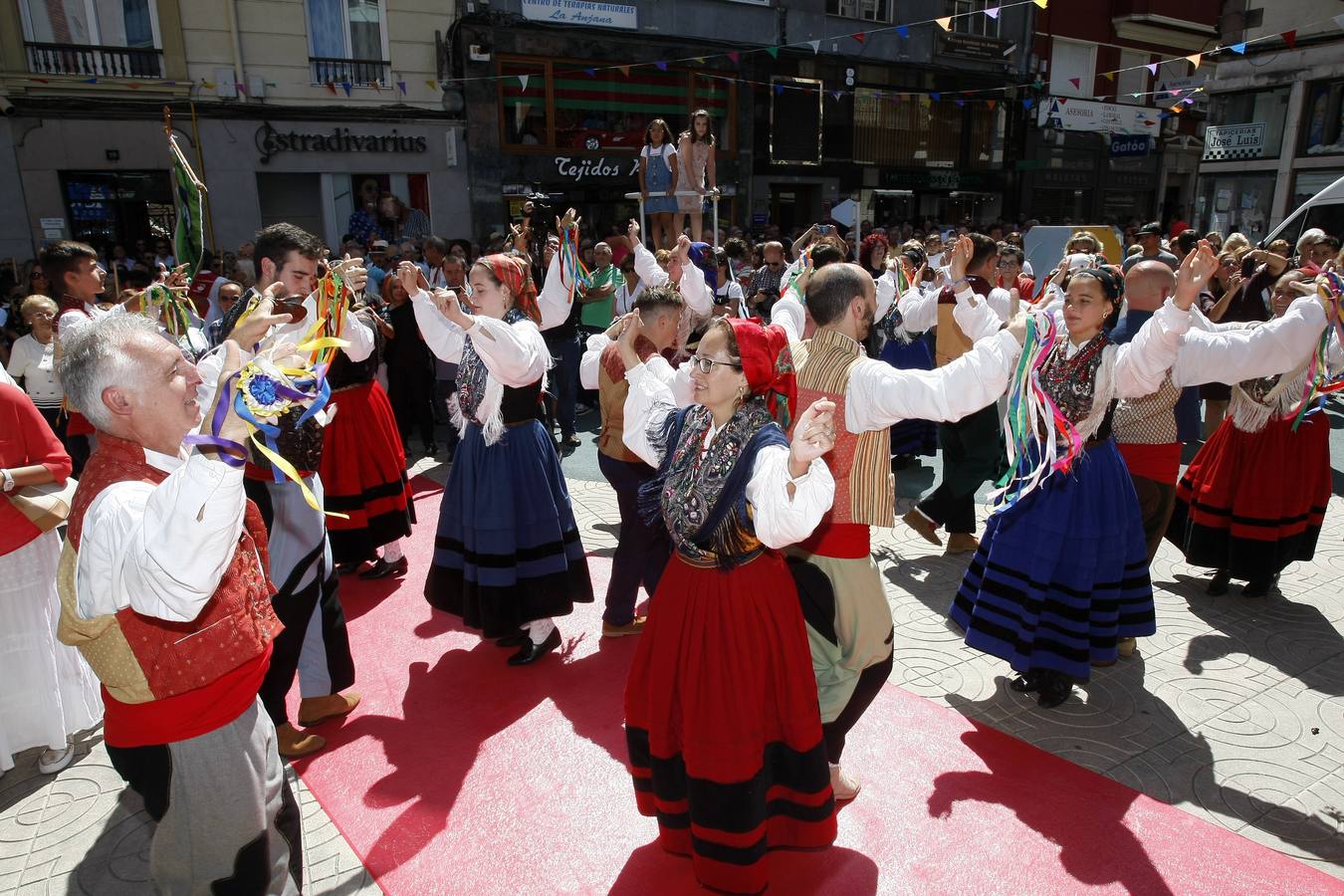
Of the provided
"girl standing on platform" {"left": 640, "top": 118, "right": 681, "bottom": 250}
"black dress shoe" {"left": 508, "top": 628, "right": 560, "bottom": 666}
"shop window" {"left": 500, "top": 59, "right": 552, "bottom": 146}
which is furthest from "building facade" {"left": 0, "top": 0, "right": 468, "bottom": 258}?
"black dress shoe" {"left": 508, "top": 628, "right": 560, "bottom": 666}

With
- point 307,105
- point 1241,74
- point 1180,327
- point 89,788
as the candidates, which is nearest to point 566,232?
point 1180,327

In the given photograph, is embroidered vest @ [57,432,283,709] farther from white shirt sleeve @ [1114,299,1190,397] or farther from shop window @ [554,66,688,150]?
shop window @ [554,66,688,150]

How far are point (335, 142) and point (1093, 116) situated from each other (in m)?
21.0

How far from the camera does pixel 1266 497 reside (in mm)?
4730

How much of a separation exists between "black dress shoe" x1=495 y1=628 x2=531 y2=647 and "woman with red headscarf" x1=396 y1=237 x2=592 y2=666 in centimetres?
6

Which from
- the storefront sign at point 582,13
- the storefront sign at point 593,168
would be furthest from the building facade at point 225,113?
the storefront sign at point 593,168

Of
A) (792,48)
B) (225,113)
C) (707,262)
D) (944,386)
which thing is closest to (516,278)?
(944,386)

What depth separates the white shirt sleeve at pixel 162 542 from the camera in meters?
1.77

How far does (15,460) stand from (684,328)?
356 cm

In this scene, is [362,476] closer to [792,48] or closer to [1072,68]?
[792,48]

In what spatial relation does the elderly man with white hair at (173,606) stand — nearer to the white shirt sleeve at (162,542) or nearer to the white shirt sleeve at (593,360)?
the white shirt sleeve at (162,542)

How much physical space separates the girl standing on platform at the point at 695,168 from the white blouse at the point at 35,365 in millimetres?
6263

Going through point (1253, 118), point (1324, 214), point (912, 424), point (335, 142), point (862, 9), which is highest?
point (862, 9)

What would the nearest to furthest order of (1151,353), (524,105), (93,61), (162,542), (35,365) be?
(162,542) → (1151,353) → (35,365) → (93,61) → (524,105)
